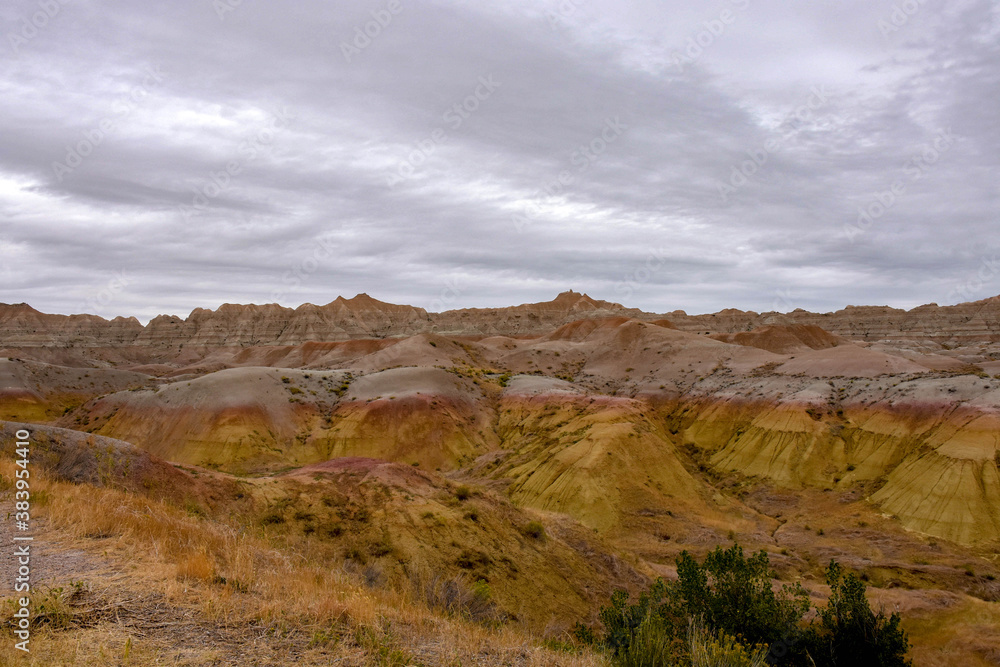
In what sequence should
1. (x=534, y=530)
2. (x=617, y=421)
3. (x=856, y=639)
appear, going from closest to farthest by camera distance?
(x=856, y=639) → (x=534, y=530) → (x=617, y=421)

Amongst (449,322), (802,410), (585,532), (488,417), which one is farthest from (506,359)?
(449,322)

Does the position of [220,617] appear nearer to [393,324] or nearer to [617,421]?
[617,421]

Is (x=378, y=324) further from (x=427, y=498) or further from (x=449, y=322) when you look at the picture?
(x=427, y=498)

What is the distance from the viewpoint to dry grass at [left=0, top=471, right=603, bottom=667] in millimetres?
6353

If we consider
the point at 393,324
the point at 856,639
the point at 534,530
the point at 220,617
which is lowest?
the point at 856,639

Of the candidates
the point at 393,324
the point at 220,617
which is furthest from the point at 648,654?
the point at 393,324

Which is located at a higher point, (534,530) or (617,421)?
(617,421)

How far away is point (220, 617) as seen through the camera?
7242mm

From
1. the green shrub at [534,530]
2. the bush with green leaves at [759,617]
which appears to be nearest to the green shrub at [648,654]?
the bush with green leaves at [759,617]

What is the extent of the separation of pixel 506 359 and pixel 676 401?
3529cm

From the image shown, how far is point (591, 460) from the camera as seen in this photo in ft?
121

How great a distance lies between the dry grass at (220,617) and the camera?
635cm

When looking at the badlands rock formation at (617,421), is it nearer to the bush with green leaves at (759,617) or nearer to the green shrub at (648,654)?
the bush with green leaves at (759,617)

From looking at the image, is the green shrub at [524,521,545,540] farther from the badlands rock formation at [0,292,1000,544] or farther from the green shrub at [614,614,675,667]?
the badlands rock formation at [0,292,1000,544]
